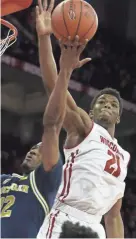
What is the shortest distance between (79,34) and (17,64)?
4.81m

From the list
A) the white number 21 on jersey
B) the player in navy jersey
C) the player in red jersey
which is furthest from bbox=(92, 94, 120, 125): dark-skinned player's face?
the player in navy jersey

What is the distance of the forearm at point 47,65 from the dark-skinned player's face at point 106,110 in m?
0.42

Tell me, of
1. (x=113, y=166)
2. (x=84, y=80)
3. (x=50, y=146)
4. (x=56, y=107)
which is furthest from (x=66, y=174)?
(x=84, y=80)

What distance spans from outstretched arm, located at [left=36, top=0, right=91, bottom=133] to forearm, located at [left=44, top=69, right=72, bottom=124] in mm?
344

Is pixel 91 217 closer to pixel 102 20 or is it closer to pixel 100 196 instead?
pixel 100 196

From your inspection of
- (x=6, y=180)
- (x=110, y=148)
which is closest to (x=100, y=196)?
(x=110, y=148)

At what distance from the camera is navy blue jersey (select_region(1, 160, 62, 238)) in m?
2.70

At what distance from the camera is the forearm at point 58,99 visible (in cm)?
230

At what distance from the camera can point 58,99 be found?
2330 millimetres

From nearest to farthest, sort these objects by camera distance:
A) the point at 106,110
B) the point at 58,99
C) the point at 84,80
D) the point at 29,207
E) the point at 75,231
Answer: the point at 58,99 < the point at 75,231 < the point at 29,207 < the point at 106,110 < the point at 84,80

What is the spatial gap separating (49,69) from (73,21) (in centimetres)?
40

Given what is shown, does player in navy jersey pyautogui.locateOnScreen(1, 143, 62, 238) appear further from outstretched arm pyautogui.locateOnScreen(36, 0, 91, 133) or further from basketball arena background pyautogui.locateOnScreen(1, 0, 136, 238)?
basketball arena background pyautogui.locateOnScreen(1, 0, 136, 238)

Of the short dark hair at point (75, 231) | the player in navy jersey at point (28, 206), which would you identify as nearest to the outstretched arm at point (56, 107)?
the player in navy jersey at point (28, 206)

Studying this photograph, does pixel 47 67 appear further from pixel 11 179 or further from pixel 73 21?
pixel 11 179
